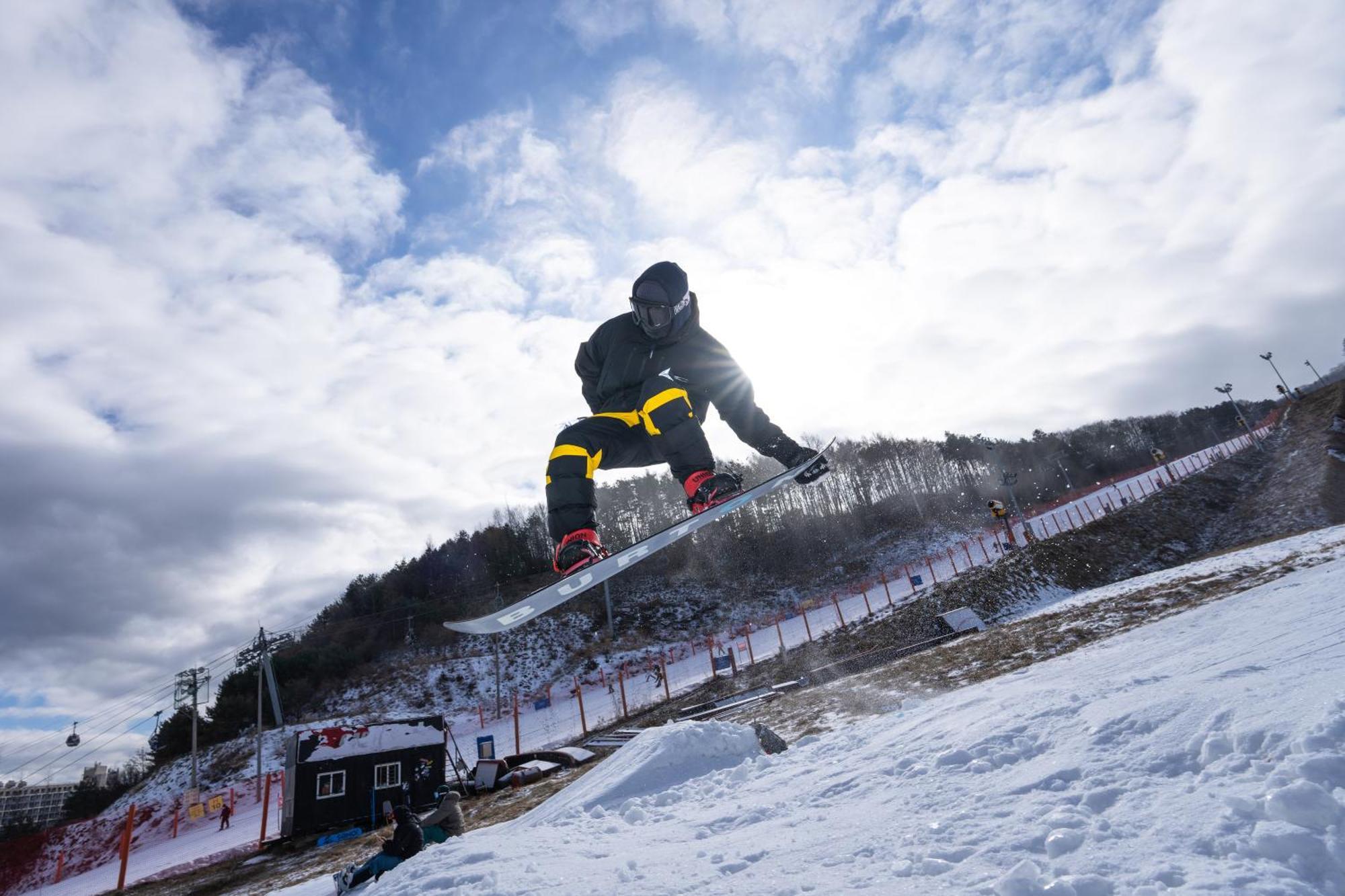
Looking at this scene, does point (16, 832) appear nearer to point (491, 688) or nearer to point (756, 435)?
point (491, 688)

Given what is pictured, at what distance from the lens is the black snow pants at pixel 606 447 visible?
14.9ft

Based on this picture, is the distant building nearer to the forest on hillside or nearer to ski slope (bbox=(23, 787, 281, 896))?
the forest on hillside

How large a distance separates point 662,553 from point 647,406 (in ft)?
148

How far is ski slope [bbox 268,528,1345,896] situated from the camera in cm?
198

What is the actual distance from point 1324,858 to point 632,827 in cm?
431

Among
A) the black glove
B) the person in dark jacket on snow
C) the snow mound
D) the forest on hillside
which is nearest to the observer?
the black glove

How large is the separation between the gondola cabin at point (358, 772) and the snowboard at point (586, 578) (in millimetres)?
12718

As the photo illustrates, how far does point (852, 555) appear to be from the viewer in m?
50.6

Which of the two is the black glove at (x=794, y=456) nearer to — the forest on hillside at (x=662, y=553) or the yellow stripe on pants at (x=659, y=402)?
the yellow stripe on pants at (x=659, y=402)

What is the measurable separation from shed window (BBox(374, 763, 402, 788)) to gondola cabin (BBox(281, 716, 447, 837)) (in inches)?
0.7

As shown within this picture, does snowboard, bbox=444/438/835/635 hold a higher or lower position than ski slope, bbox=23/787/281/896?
higher

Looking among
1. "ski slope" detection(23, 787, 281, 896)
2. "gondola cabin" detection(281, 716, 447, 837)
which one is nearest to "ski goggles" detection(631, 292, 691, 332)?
"gondola cabin" detection(281, 716, 447, 837)

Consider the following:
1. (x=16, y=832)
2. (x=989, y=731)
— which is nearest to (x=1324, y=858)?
(x=989, y=731)

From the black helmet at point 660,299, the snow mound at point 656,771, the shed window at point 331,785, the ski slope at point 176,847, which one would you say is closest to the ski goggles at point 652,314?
the black helmet at point 660,299
